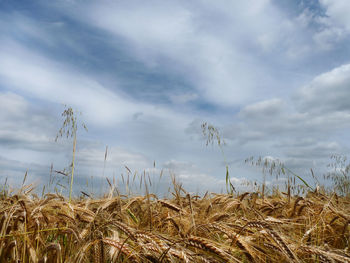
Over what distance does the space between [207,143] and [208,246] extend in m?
5.44

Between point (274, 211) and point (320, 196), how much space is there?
3.50 ft

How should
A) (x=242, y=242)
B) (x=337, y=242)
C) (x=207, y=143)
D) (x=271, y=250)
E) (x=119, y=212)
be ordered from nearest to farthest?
1. (x=242, y=242)
2. (x=271, y=250)
3. (x=119, y=212)
4. (x=337, y=242)
5. (x=207, y=143)

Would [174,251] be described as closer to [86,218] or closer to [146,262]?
[146,262]

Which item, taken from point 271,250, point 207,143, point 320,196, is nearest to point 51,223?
point 271,250

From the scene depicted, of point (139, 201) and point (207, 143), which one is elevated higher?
point (207, 143)

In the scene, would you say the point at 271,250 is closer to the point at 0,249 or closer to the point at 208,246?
the point at 208,246

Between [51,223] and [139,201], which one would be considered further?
[139,201]

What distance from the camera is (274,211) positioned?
12.4ft

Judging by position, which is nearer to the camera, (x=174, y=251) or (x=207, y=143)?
(x=174, y=251)

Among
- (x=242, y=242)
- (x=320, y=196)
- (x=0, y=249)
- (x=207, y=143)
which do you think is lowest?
(x=0, y=249)

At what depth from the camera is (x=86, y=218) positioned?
2.44m

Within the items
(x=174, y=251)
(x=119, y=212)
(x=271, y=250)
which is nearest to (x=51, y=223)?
(x=119, y=212)

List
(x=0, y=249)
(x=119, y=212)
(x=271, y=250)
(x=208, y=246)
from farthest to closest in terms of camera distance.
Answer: (x=119, y=212), (x=271, y=250), (x=0, y=249), (x=208, y=246)

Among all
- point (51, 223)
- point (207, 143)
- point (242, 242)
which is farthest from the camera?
point (207, 143)
